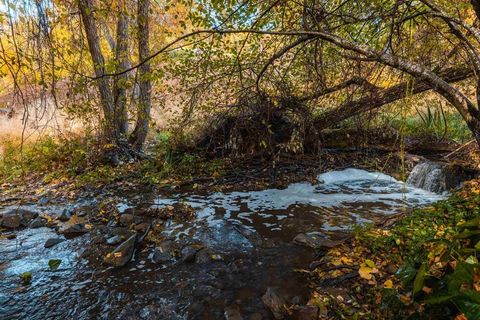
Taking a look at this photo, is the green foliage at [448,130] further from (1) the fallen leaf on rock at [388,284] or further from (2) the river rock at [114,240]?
(2) the river rock at [114,240]

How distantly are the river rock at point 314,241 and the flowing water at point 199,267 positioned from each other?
0.11 m

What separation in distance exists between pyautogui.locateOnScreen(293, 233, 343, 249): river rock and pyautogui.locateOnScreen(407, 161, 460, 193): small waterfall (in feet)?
12.5

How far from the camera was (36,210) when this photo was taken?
19.3ft

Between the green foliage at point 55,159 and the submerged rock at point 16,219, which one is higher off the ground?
the green foliage at point 55,159

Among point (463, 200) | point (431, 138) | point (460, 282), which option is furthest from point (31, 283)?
point (431, 138)

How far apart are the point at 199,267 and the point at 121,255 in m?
1.07

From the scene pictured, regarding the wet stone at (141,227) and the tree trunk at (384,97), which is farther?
the tree trunk at (384,97)

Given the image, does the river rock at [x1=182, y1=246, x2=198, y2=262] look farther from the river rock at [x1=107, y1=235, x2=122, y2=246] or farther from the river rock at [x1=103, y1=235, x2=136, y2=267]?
the river rock at [x1=107, y1=235, x2=122, y2=246]

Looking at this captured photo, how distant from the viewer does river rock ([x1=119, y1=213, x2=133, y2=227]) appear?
5.09 metres

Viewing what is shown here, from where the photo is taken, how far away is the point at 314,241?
4301mm

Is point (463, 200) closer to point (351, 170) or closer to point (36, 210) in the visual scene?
point (351, 170)

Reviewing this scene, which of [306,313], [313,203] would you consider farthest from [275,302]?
[313,203]

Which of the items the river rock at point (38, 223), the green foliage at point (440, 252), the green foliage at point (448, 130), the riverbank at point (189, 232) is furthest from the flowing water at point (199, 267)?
the green foliage at point (448, 130)

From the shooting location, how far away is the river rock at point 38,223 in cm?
509
